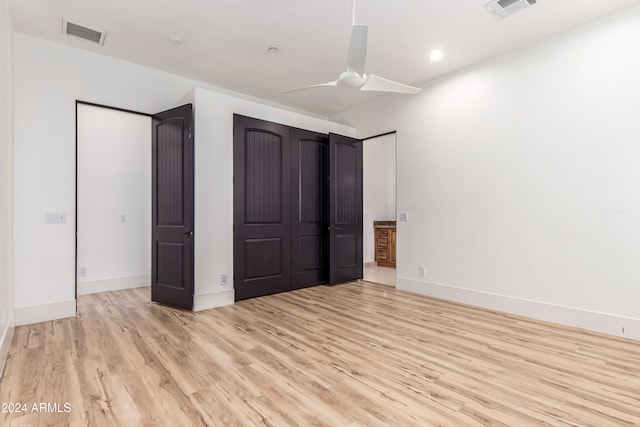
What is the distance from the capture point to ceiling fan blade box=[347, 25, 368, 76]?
2.28 meters

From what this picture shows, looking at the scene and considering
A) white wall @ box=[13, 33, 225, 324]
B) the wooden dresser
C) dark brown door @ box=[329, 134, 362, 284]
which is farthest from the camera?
the wooden dresser

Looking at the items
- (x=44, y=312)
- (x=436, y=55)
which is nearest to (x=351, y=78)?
(x=436, y=55)

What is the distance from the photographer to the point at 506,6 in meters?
2.88

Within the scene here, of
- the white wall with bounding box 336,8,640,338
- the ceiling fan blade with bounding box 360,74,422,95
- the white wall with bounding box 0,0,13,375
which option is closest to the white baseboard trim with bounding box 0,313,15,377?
the white wall with bounding box 0,0,13,375

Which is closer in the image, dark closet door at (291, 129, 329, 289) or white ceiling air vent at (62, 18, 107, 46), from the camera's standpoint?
white ceiling air vent at (62, 18, 107, 46)

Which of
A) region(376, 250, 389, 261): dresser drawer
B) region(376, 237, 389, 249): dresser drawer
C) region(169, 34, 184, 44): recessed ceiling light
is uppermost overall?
region(169, 34, 184, 44): recessed ceiling light

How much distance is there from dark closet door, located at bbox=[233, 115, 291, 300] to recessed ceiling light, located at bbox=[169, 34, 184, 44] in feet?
3.38

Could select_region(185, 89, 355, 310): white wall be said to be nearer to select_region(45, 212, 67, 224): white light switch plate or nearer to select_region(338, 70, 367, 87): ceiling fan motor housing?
select_region(45, 212, 67, 224): white light switch plate

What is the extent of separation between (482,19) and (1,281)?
4696 mm

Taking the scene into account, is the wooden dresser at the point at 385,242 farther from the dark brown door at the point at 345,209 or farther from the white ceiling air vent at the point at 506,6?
the white ceiling air vent at the point at 506,6

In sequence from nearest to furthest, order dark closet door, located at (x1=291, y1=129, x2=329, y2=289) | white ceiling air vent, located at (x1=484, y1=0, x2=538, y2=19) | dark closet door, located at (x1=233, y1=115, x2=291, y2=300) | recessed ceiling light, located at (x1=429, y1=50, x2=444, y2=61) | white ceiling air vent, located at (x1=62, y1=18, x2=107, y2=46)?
white ceiling air vent, located at (x1=484, y1=0, x2=538, y2=19) → white ceiling air vent, located at (x1=62, y1=18, x2=107, y2=46) → recessed ceiling light, located at (x1=429, y1=50, x2=444, y2=61) → dark closet door, located at (x1=233, y1=115, x2=291, y2=300) → dark closet door, located at (x1=291, y1=129, x2=329, y2=289)

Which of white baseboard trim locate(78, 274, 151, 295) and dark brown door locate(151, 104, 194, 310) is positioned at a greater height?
dark brown door locate(151, 104, 194, 310)

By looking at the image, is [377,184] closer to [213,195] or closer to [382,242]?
[382,242]

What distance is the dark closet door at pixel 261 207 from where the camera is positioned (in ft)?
13.6
